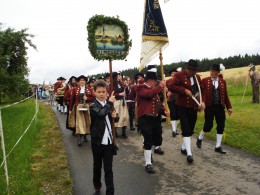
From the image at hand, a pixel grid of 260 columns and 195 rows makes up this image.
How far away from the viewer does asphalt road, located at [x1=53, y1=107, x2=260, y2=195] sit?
543cm

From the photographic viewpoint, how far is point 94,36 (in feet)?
20.7

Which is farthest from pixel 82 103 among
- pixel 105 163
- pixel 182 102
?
pixel 105 163

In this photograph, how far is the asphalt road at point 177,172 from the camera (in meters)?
5.43

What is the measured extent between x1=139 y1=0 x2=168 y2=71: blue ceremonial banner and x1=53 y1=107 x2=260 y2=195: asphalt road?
259 centimetres

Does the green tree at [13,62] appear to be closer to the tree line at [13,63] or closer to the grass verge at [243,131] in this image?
the tree line at [13,63]

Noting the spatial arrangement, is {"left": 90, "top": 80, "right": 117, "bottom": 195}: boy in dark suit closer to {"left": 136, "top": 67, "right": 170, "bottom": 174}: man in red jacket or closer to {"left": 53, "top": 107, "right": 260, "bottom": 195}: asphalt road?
{"left": 53, "top": 107, "right": 260, "bottom": 195}: asphalt road

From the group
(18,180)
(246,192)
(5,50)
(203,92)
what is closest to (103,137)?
(18,180)

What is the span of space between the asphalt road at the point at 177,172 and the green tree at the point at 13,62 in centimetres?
1395

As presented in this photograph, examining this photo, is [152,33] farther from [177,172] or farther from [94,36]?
[177,172]

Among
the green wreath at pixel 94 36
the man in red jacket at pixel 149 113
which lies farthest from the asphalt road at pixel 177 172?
the green wreath at pixel 94 36

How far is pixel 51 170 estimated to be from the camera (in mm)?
6727

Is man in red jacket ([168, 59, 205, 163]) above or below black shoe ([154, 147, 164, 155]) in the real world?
above

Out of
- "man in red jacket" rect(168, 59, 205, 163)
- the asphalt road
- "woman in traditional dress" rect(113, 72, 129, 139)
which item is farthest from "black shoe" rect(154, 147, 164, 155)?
"woman in traditional dress" rect(113, 72, 129, 139)

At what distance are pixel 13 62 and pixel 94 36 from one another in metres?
19.2
